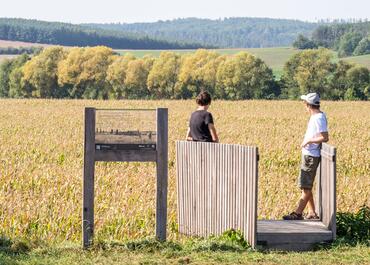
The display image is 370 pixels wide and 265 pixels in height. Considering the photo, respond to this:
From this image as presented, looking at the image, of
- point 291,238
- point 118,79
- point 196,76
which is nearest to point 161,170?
point 291,238

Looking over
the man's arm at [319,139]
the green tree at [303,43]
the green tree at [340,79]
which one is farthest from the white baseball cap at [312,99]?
the green tree at [303,43]

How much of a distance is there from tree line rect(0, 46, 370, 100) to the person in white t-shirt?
72165 mm

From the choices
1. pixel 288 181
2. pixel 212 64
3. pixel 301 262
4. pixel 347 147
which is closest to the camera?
pixel 301 262

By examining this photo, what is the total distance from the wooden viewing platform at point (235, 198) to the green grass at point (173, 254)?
0.22 metres

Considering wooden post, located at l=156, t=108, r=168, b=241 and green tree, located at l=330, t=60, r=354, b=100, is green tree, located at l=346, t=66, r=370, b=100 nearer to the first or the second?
green tree, located at l=330, t=60, r=354, b=100

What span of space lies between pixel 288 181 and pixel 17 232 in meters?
→ 7.45

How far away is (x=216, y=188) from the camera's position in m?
10.2

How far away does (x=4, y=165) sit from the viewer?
18.1 metres

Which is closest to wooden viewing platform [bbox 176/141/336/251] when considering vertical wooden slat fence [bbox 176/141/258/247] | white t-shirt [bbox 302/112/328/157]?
vertical wooden slat fence [bbox 176/141/258/247]

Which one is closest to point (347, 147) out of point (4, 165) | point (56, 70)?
point (4, 165)

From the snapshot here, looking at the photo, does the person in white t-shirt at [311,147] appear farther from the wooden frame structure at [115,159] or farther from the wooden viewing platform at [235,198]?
the wooden frame structure at [115,159]

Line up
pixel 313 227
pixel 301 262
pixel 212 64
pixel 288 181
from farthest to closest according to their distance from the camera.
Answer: pixel 212 64
pixel 288 181
pixel 313 227
pixel 301 262

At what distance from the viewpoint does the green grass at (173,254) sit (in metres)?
9.04

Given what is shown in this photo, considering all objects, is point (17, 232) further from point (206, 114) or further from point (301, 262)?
point (301, 262)
